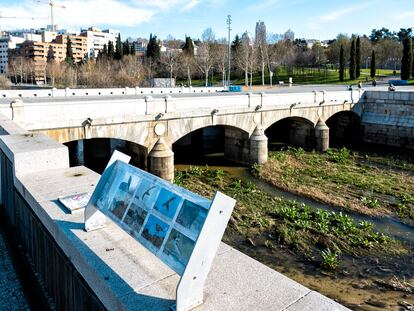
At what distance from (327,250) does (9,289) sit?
8.90m

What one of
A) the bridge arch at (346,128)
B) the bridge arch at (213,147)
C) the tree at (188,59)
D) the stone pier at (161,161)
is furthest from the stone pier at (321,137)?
the tree at (188,59)

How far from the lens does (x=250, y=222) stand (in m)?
14.2

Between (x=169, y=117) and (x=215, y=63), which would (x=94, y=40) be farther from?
(x=169, y=117)

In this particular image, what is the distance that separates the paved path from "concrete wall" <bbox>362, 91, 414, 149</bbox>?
29.2 m

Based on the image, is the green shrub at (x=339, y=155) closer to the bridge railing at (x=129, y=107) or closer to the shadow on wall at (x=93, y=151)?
the bridge railing at (x=129, y=107)

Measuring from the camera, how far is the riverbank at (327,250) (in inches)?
387

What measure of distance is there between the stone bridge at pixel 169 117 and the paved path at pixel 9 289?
9055 mm

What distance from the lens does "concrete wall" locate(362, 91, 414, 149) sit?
29.7 m

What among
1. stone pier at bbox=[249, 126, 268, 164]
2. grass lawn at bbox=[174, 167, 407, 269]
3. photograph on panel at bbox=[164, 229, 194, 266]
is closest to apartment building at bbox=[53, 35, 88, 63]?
stone pier at bbox=[249, 126, 268, 164]

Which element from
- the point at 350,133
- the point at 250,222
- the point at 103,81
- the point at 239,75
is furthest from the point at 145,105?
the point at 239,75

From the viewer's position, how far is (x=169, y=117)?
19562mm

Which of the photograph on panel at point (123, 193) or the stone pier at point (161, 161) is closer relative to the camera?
the photograph on panel at point (123, 193)

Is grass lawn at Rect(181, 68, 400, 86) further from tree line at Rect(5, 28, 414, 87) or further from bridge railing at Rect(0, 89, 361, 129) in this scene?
bridge railing at Rect(0, 89, 361, 129)

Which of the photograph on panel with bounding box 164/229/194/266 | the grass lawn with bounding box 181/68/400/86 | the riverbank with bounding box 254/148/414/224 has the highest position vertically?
the grass lawn with bounding box 181/68/400/86
